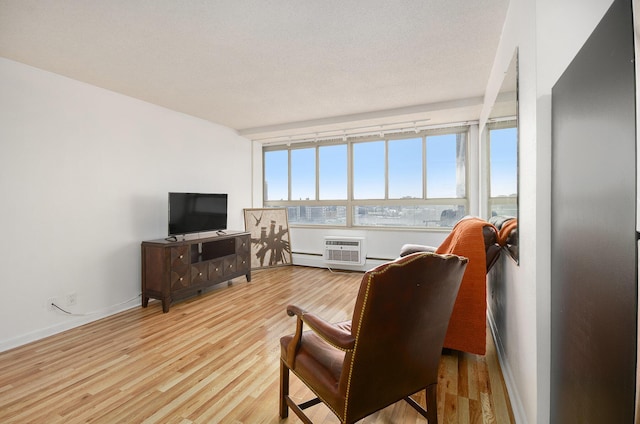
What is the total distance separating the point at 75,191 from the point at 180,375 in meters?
2.30

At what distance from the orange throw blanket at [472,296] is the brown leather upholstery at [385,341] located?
84 cm

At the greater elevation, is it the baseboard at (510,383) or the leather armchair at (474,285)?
the leather armchair at (474,285)

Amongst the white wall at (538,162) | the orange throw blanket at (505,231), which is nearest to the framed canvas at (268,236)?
the orange throw blanket at (505,231)

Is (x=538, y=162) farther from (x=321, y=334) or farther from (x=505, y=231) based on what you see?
(x=321, y=334)

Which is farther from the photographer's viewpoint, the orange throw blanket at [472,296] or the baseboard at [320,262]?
the baseboard at [320,262]

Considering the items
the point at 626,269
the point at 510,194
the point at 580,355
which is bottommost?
the point at 580,355

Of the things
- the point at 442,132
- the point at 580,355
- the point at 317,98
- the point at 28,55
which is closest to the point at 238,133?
the point at 317,98

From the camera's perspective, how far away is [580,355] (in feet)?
3.30

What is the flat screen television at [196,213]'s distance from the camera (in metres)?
3.90

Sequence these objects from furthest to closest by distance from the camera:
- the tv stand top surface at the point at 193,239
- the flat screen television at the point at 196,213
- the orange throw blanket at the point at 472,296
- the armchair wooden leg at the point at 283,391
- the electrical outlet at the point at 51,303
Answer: the flat screen television at the point at 196,213, the tv stand top surface at the point at 193,239, the electrical outlet at the point at 51,303, the orange throw blanket at the point at 472,296, the armchair wooden leg at the point at 283,391

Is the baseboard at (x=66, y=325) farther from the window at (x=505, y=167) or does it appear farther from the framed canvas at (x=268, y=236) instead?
the window at (x=505, y=167)

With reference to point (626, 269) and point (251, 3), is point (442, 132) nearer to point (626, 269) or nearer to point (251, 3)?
point (251, 3)

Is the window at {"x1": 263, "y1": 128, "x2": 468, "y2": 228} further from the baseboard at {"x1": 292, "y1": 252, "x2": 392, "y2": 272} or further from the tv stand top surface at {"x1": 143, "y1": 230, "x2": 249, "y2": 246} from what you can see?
the tv stand top surface at {"x1": 143, "y1": 230, "x2": 249, "y2": 246}

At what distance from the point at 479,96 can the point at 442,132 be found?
1158 millimetres
